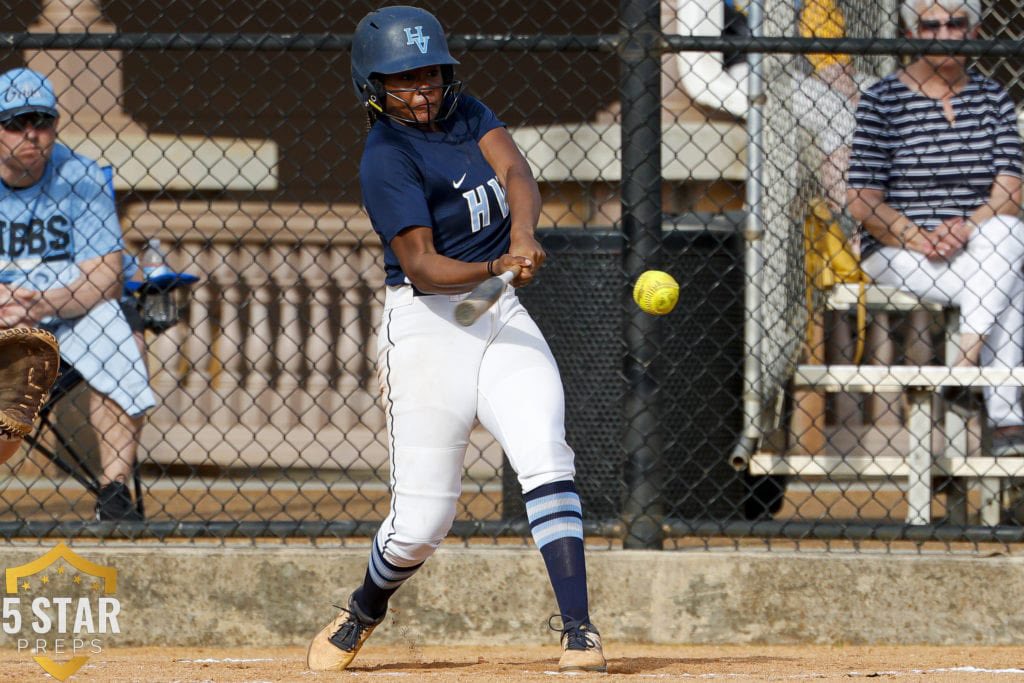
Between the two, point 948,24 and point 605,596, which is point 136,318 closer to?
point 605,596

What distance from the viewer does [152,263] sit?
655cm

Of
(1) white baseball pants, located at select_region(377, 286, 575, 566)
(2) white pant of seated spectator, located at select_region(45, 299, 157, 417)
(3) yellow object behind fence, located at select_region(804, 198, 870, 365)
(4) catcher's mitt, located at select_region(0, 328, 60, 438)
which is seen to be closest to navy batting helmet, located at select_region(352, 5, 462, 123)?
(1) white baseball pants, located at select_region(377, 286, 575, 566)

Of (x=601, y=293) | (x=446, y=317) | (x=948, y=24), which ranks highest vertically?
(x=948, y=24)

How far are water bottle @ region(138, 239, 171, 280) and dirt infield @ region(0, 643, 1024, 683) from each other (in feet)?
5.86

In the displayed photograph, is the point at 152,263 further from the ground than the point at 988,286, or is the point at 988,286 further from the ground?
the point at 152,263

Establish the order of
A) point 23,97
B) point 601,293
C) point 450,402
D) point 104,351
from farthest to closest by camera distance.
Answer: point 104,351 < point 601,293 < point 23,97 < point 450,402

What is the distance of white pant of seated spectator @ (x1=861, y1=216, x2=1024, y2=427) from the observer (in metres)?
5.87

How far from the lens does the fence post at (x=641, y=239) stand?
5215 millimetres

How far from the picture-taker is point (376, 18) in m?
4.15

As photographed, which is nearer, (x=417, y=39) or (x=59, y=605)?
(x=417, y=39)

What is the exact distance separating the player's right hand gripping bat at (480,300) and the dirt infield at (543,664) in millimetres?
1015

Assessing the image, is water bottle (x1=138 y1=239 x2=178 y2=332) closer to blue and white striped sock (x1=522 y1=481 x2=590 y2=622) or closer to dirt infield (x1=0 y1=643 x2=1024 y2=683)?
dirt infield (x1=0 y1=643 x2=1024 y2=683)

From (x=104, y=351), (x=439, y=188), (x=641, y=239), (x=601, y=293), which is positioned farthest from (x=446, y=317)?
(x=104, y=351)

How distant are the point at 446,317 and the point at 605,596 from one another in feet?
4.89
